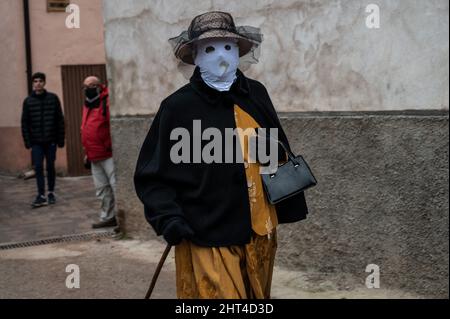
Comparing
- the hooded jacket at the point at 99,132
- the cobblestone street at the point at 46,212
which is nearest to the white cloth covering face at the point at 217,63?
the hooded jacket at the point at 99,132

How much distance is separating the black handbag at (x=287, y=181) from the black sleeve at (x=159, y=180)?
0.45 m

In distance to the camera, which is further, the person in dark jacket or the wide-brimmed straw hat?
the person in dark jacket

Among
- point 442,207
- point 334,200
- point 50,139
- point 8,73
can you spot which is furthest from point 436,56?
point 8,73

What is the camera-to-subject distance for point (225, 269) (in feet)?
11.4

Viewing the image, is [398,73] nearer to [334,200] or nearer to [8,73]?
[334,200]

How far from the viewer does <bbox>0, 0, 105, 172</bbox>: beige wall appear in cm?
1214

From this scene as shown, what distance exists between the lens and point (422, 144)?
15.9 feet

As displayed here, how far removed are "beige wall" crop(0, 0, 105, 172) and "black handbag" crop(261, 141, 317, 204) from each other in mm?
9155

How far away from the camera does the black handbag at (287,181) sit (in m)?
3.57

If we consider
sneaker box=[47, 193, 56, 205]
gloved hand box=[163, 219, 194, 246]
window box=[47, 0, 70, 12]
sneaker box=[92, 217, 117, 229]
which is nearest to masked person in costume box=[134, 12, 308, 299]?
gloved hand box=[163, 219, 194, 246]

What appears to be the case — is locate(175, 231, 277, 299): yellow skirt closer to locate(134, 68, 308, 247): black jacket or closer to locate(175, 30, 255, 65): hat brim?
locate(134, 68, 308, 247): black jacket

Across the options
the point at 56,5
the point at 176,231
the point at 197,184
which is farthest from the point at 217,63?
Answer: the point at 56,5

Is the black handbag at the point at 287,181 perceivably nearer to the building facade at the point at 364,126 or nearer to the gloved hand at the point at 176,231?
the gloved hand at the point at 176,231

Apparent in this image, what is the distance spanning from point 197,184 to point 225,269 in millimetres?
426
